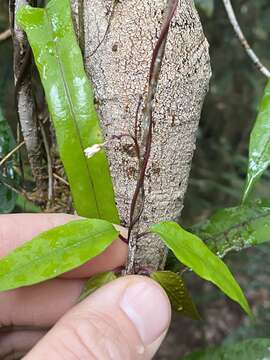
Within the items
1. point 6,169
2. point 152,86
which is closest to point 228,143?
point 6,169

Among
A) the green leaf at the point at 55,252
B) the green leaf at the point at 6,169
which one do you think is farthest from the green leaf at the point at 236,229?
the green leaf at the point at 6,169

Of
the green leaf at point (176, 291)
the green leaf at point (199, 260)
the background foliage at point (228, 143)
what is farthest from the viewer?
the background foliage at point (228, 143)

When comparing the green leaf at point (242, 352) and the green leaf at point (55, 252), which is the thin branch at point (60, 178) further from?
the green leaf at point (242, 352)

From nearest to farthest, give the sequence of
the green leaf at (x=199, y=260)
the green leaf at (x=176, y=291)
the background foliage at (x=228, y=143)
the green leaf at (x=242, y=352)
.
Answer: the green leaf at (x=199, y=260)
the green leaf at (x=176, y=291)
the green leaf at (x=242, y=352)
the background foliage at (x=228, y=143)

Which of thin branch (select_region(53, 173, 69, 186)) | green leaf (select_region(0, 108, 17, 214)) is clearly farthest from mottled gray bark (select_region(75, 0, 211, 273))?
green leaf (select_region(0, 108, 17, 214))

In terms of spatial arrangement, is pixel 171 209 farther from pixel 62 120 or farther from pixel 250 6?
pixel 250 6

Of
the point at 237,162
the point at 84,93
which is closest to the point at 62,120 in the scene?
the point at 84,93
